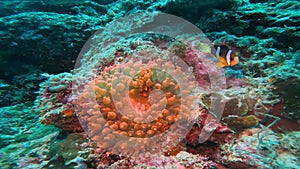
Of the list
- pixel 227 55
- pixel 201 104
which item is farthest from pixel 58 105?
pixel 227 55

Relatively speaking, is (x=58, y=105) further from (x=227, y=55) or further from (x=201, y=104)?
(x=227, y=55)

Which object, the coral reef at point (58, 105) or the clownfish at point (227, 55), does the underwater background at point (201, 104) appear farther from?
the clownfish at point (227, 55)

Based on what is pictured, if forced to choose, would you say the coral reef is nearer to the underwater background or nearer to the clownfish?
the underwater background

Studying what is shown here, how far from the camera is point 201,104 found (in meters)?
2.30

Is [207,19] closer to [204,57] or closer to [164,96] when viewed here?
[204,57]

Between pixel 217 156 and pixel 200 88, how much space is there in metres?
0.96

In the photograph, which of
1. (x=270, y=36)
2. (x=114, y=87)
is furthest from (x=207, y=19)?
(x=114, y=87)

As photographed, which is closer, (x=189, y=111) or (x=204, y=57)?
(x=189, y=111)

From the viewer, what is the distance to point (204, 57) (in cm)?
327

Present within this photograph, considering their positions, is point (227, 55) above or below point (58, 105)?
above

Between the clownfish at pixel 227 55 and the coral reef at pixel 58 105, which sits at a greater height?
the clownfish at pixel 227 55

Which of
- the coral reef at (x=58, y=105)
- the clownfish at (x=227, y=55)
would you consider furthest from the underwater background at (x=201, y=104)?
the clownfish at (x=227, y=55)

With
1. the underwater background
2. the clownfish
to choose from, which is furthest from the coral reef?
the clownfish

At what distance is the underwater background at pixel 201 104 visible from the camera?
1994mm
